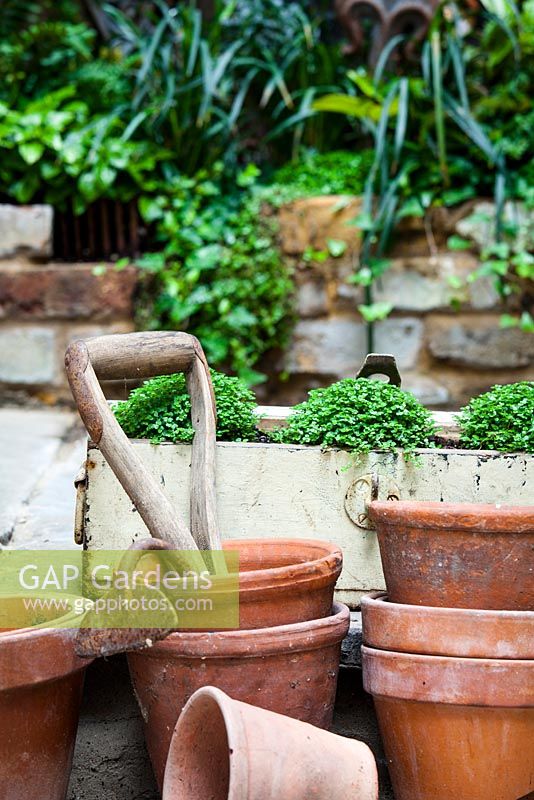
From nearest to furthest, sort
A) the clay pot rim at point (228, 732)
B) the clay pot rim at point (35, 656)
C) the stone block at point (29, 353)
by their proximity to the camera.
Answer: the clay pot rim at point (228, 732), the clay pot rim at point (35, 656), the stone block at point (29, 353)

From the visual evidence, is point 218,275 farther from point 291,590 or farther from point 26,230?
point 291,590

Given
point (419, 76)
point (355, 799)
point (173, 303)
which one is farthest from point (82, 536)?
point (419, 76)

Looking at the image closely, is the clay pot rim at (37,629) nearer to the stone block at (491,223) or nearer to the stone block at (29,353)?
the stone block at (29,353)

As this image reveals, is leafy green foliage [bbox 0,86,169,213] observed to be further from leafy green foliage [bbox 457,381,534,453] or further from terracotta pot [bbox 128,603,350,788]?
terracotta pot [bbox 128,603,350,788]

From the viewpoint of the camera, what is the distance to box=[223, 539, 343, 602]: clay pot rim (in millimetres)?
1520

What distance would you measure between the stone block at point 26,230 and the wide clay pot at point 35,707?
264 centimetres

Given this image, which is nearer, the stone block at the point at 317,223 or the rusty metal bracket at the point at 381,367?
the rusty metal bracket at the point at 381,367

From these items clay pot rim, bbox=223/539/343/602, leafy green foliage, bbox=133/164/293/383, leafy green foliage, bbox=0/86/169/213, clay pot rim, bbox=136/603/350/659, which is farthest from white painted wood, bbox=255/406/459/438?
leafy green foliage, bbox=0/86/169/213

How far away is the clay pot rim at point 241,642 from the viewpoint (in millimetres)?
1506

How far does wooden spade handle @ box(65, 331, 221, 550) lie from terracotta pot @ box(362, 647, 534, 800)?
0.43 m

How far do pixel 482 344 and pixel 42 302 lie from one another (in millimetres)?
1891

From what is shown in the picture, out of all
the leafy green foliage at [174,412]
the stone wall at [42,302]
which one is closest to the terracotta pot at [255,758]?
the leafy green foliage at [174,412]

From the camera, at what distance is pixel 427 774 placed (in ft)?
5.19

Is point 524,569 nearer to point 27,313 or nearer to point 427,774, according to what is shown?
point 427,774
